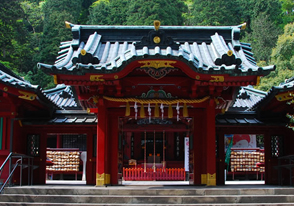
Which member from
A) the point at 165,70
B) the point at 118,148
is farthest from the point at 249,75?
the point at 118,148

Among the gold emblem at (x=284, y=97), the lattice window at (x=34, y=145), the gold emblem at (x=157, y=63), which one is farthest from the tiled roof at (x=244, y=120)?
the lattice window at (x=34, y=145)

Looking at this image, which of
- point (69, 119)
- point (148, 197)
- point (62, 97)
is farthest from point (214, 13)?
point (148, 197)

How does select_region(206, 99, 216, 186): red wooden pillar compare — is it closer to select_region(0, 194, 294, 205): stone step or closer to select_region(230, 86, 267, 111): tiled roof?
select_region(0, 194, 294, 205): stone step

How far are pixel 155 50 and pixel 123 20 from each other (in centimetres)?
4173

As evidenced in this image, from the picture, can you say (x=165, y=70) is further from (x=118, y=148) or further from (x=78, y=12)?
(x=78, y=12)

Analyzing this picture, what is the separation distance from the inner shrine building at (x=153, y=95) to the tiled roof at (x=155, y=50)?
0.03 meters

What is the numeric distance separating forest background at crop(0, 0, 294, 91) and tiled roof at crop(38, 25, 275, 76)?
20.0m

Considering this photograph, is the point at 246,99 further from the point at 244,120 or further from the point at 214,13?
the point at 214,13

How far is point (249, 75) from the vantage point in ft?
39.1

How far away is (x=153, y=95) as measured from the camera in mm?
13094

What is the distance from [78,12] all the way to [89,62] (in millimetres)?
47192

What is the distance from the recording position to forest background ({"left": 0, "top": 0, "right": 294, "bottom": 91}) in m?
42.7

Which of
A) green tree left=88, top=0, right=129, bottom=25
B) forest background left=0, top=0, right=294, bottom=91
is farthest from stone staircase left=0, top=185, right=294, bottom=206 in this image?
green tree left=88, top=0, right=129, bottom=25

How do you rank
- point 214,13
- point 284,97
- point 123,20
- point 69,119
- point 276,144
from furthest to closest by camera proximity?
1. point 214,13
2. point 123,20
3. point 69,119
4. point 276,144
5. point 284,97
